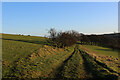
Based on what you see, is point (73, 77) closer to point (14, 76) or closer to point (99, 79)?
point (99, 79)

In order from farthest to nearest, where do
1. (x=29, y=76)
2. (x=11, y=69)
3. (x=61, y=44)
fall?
(x=61, y=44) → (x=11, y=69) → (x=29, y=76)

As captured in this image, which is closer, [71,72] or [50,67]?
[71,72]

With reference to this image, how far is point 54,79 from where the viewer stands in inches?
475

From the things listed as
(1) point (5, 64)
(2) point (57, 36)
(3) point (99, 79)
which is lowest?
(3) point (99, 79)

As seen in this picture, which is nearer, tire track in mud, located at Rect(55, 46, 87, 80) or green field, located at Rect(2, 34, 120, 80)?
tire track in mud, located at Rect(55, 46, 87, 80)

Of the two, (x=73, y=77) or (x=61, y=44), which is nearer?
(x=73, y=77)

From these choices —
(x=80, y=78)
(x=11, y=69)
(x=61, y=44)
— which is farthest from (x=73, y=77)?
(x=61, y=44)

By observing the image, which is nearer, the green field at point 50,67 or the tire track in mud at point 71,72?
the tire track in mud at point 71,72

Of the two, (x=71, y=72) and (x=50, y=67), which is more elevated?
(x=50, y=67)

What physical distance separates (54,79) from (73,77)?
94.4 inches

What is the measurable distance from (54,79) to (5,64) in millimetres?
8160

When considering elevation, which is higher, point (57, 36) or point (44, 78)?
point (57, 36)

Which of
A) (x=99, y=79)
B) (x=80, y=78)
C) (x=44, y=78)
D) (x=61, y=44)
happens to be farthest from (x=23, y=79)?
(x=61, y=44)

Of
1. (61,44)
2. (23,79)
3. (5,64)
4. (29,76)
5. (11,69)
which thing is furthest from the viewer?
(61,44)
